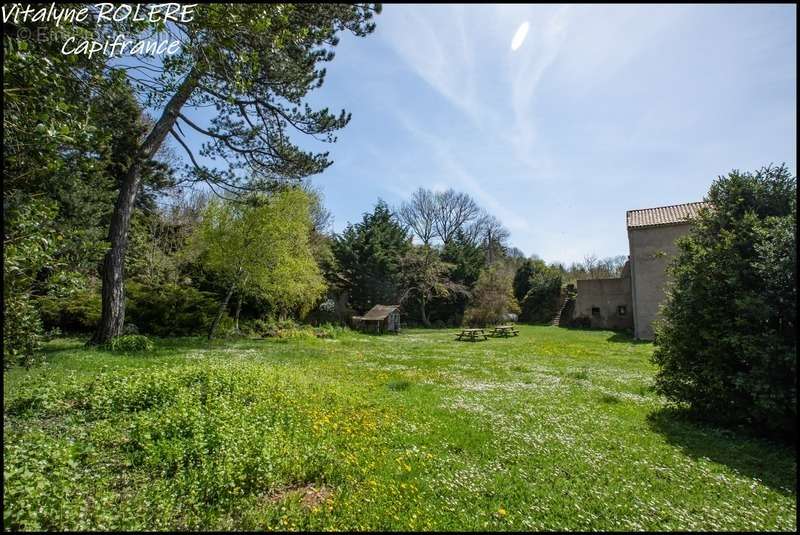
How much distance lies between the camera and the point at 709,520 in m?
3.47

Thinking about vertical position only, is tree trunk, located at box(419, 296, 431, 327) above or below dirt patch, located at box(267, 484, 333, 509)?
above

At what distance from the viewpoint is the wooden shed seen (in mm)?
26812

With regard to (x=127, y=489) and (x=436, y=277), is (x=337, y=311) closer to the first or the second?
(x=436, y=277)

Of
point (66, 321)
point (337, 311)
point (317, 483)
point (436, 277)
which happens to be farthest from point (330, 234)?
point (317, 483)

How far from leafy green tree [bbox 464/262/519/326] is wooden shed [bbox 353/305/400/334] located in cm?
901

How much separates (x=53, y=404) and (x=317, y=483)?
14.5 ft

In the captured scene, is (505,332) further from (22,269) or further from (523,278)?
(22,269)

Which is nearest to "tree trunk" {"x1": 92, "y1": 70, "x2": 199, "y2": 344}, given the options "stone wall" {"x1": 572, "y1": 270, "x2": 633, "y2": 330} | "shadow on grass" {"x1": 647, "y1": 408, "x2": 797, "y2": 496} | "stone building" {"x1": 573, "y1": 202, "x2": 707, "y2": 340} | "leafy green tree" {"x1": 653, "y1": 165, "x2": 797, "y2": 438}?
"leafy green tree" {"x1": 653, "y1": 165, "x2": 797, "y2": 438}

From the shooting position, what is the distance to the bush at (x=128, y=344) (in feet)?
37.5

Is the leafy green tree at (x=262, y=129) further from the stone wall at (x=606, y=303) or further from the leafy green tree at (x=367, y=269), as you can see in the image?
the stone wall at (x=606, y=303)

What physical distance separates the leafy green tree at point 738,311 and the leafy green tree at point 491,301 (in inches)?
1002

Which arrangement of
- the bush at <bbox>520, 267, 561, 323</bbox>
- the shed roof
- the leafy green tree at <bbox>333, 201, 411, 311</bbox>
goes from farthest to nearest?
the bush at <bbox>520, 267, 561, 323</bbox>
the leafy green tree at <bbox>333, 201, 411, 311</bbox>
the shed roof

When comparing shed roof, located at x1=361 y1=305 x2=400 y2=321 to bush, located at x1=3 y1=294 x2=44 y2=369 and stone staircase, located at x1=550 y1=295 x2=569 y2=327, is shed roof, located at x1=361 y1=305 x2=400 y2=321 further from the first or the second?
bush, located at x1=3 y1=294 x2=44 y2=369

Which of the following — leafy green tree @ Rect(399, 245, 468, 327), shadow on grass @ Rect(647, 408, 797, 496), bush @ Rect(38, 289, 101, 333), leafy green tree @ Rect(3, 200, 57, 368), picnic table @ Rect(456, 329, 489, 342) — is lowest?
shadow on grass @ Rect(647, 408, 797, 496)
